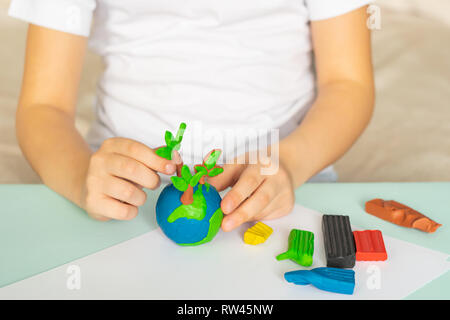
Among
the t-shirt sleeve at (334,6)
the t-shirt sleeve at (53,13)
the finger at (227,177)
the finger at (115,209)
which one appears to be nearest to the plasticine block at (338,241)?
the finger at (227,177)

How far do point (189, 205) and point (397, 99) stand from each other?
876 millimetres

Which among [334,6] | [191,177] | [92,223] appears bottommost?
[92,223]

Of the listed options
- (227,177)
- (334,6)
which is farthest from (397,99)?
(227,177)

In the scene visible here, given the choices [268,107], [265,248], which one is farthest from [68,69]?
[265,248]

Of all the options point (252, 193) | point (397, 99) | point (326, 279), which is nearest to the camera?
point (326, 279)

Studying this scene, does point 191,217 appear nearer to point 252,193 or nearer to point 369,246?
point 252,193

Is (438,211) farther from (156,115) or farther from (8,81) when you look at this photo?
(8,81)

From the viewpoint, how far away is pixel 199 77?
0.77 meters

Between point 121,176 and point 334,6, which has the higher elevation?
point 334,6

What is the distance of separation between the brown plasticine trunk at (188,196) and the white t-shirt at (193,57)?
26 centimetres

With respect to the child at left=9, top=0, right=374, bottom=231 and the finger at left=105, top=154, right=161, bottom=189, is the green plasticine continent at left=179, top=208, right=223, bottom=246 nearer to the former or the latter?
the finger at left=105, top=154, right=161, bottom=189

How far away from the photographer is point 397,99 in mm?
1218

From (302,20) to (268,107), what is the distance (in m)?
0.16

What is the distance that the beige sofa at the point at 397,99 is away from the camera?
3.18 ft
